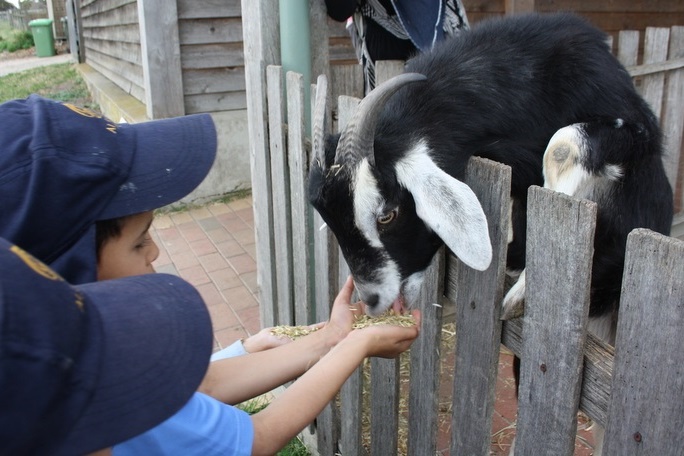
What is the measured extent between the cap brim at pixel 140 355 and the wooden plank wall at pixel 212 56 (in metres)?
5.89

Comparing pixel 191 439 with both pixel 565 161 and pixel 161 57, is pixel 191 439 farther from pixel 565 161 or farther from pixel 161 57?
pixel 161 57

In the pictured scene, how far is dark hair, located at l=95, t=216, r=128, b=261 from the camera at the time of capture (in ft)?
4.62

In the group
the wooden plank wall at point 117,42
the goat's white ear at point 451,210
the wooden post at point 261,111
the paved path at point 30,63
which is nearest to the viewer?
the goat's white ear at point 451,210

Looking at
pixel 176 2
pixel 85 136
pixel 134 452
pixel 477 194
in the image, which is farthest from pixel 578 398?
pixel 176 2

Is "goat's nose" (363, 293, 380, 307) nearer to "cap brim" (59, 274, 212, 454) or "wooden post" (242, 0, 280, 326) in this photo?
"cap brim" (59, 274, 212, 454)

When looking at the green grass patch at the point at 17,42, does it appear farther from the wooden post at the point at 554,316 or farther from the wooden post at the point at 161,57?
the wooden post at the point at 554,316

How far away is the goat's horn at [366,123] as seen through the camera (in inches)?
72.4

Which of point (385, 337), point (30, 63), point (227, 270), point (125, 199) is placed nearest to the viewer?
point (125, 199)

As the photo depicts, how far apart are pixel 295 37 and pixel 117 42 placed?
8389 mm

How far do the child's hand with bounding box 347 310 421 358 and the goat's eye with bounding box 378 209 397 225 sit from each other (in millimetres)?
342

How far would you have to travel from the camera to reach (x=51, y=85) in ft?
47.5

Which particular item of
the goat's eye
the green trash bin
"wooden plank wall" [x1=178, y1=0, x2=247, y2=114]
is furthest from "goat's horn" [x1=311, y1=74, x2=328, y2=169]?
the green trash bin

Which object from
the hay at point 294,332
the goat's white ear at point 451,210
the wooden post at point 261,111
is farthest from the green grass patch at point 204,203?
the goat's white ear at point 451,210

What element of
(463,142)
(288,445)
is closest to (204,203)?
(288,445)
